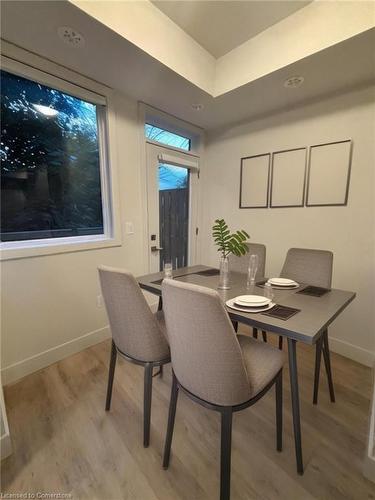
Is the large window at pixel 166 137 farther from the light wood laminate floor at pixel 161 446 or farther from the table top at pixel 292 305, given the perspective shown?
the light wood laminate floor at pixel 161 446

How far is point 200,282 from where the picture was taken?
165 centimetres

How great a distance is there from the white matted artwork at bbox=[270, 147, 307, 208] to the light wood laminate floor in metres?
1.69

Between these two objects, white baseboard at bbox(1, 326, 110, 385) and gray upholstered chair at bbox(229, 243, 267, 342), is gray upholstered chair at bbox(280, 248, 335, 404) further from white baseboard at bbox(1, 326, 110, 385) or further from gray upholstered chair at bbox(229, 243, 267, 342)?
white baseboard at bbox(1, 326, 110, 385)

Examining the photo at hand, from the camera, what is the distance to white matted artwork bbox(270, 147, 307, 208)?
2.29 meters

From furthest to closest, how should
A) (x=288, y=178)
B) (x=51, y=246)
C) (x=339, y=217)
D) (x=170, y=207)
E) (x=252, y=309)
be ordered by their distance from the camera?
(x=170, y=207) → (x=288, y=178) → (x=339, y=217) → (x=51, y=246) → (x=252, y=309)

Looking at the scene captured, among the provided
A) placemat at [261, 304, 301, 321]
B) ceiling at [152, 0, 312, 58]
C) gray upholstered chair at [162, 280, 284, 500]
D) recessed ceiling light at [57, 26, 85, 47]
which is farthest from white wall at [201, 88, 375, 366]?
recessed ceiling light at [57, 26, 85, 47]

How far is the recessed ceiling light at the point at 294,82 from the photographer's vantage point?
Answer: 1.87 meters

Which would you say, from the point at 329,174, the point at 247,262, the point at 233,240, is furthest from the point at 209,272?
the point at 329,174

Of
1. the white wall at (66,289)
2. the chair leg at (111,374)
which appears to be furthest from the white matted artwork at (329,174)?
the chair leg at (111,374)

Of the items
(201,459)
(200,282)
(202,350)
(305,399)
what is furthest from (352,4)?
(201,459)

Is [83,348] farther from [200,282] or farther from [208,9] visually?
[208,9]

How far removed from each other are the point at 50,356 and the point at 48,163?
1653mm

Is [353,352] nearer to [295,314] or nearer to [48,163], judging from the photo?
[295,314]

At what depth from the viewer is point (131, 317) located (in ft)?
3.82
